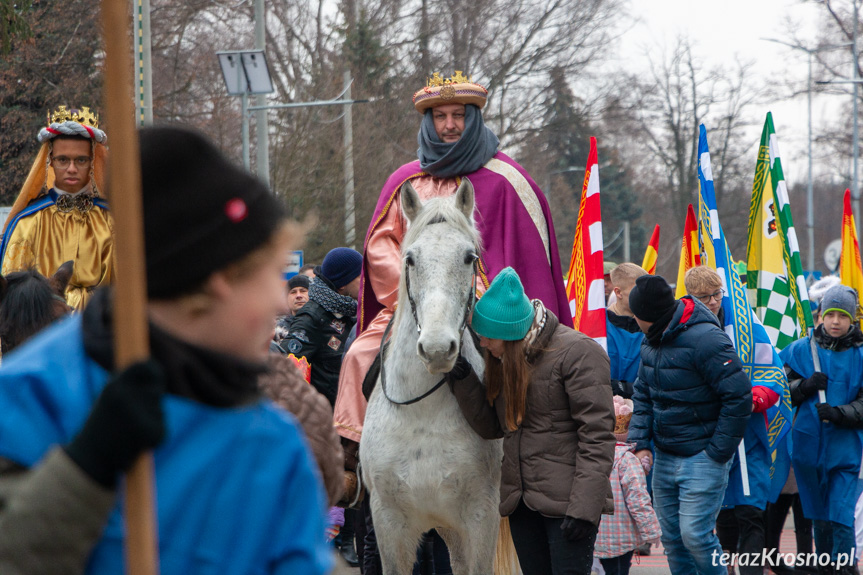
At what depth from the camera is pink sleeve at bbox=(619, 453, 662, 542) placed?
21.6ft

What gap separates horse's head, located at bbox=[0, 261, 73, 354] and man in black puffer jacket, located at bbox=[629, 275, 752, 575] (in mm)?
3801

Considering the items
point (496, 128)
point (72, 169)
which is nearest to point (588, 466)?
point (72, 169)

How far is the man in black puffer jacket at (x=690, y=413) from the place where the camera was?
256 inches

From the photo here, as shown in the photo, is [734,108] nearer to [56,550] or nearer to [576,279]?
[576,279]

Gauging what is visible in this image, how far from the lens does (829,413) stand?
7.82 metres

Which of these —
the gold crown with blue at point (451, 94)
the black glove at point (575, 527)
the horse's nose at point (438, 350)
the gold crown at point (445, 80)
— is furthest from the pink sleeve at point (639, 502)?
the horse's nose at point (438, 350)

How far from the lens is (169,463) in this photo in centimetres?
144

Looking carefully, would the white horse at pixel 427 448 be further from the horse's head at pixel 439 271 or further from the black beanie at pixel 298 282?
the black beanie at pixel 298 282

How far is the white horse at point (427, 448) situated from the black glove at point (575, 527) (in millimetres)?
321

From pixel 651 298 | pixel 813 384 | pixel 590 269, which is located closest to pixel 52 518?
pixel 651 298

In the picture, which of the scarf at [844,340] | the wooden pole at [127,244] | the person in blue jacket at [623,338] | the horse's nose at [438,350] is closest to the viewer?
the wooden pole at [127,244]

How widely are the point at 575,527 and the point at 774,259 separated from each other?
16.7 ft

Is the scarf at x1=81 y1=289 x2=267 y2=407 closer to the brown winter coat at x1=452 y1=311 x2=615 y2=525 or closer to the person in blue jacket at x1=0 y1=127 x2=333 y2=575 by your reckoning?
the person in blue jacket at x1=0 y1=127 x2=333 y2=575

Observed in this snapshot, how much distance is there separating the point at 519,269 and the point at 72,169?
248 centimetres
